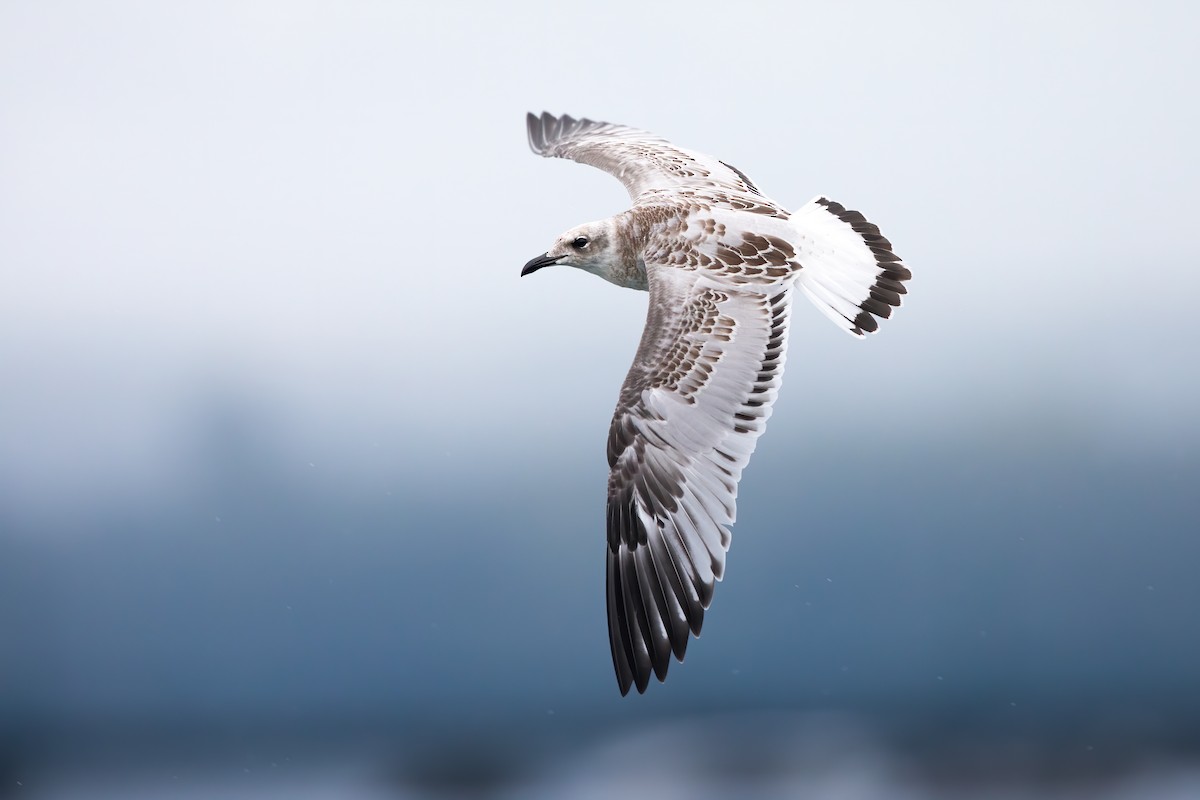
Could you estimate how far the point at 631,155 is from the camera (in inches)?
451

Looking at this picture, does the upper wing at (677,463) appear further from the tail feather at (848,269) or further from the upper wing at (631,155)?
the upper wing at (631,155)

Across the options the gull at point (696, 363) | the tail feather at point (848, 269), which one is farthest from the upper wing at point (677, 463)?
the tail feather at point (848, 269)

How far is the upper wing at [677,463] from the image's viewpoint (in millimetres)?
8000

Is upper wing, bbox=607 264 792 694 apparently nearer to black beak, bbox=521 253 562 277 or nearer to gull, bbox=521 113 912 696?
gull, bbox=521 113 912 696

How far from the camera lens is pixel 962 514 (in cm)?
9062

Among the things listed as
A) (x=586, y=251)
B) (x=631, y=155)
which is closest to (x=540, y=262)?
(x=586, y=251)

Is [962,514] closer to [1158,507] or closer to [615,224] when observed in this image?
[1158,507]

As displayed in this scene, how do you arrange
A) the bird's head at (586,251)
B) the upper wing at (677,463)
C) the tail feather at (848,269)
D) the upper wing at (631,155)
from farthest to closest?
1. the upper wing at (631,155)
2. the bird's head at (586,251)
3. the tail feather at (848,269)
4. the upper wing at (677,463)

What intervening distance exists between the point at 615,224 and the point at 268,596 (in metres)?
88.6

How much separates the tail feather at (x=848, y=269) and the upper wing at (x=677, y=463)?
58cm

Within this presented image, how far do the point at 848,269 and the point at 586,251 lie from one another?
1745mm

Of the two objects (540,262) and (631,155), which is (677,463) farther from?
(631,155)

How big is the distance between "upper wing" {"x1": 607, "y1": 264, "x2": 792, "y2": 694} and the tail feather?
58 cm

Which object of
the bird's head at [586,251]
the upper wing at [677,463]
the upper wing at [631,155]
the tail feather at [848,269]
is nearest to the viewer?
the upper wing at [677,463]
